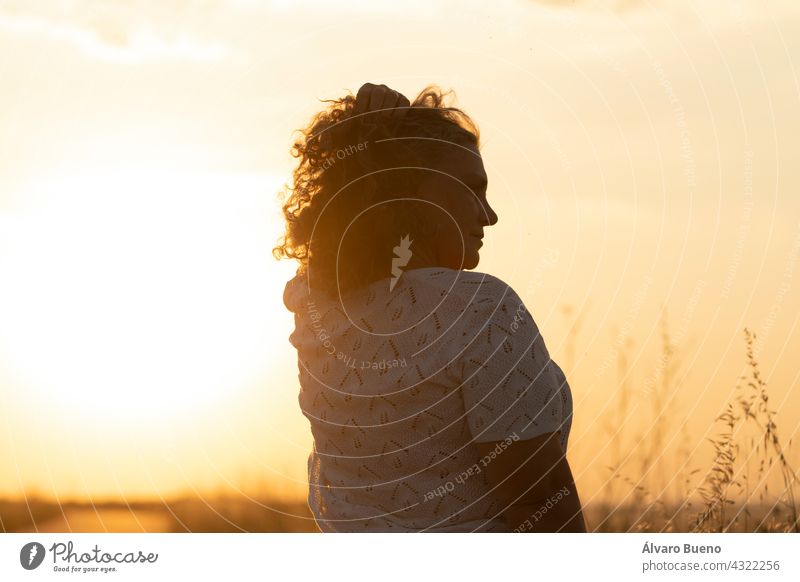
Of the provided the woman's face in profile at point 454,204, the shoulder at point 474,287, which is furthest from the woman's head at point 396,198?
the shoulder at point 474,287

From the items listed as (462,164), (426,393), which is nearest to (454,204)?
(462,164)

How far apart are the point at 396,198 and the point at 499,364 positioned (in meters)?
0.51

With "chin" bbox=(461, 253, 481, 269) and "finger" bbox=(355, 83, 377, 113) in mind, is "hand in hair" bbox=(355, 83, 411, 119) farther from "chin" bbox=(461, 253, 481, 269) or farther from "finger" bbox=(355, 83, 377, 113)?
"chin" bbox=(461, 253, 481, 269)

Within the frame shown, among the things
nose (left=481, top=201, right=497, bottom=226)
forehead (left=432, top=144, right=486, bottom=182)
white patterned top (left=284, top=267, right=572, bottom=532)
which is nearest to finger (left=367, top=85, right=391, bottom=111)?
forehead (left=432, top=144, right=486, bottom=182)

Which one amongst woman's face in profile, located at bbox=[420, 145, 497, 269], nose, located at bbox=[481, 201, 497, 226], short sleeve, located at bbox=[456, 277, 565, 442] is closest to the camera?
short sleeve, located at bbox=[456, 277, 565, 442]

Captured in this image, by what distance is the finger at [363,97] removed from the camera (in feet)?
9.22

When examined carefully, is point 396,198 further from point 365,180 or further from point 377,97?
point 377,97

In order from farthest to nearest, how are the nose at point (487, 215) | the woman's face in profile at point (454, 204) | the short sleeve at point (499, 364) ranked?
the nose at point (487, 215), the woman's face in profile at point (454, 204), the short sleeve at point (499, 364)

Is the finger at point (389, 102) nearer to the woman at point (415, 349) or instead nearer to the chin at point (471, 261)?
the woman at point (415, 349)

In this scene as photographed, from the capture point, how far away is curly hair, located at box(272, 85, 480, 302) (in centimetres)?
263

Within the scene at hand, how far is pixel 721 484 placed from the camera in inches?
148

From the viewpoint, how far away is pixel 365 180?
2678 mm
